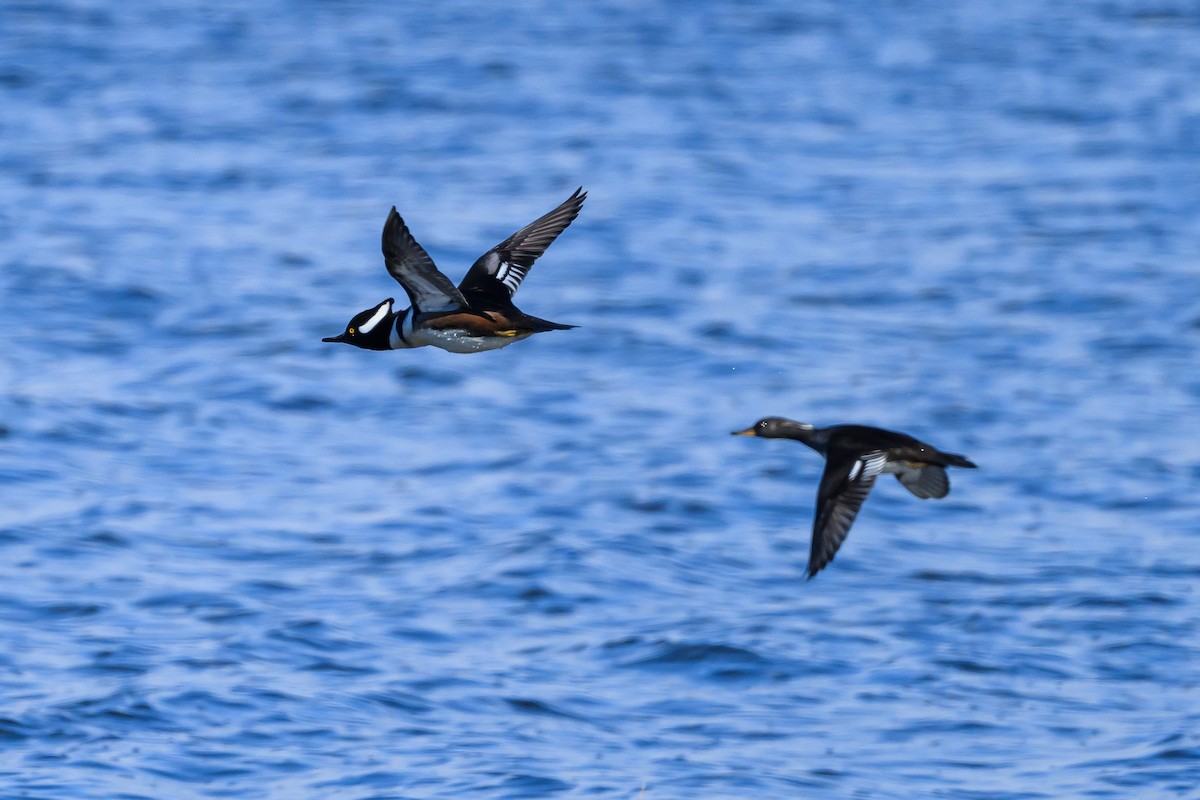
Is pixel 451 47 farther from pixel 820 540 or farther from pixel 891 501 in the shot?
pixel 820 540

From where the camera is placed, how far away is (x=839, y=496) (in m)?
6.79

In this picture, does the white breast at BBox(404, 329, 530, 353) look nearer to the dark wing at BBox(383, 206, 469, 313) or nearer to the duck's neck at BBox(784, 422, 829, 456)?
the dark wing at BBox(383, 206, 469, 313)

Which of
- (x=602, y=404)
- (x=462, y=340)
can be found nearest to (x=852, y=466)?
(x=462, y=340)

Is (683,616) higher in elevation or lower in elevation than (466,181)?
lower

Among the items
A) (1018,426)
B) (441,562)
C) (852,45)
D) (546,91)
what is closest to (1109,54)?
(852,45)

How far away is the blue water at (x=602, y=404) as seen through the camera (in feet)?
39.3

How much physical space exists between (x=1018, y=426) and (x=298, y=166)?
437 inches

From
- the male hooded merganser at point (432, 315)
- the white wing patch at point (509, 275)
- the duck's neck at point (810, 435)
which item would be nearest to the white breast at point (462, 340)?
the male hooded merganser at point (432, 315)

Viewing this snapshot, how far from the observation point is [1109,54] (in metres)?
30.9

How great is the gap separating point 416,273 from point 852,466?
1706 millimetres

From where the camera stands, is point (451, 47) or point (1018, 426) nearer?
point (1018, 426)

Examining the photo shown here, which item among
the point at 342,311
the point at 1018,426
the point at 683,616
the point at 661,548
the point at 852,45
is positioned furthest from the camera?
the point at 852,45

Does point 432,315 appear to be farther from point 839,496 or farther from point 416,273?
point 839,496

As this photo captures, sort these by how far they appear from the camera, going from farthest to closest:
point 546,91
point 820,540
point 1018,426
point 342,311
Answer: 1. point 546,91
2. point 342,311
3. point 1018,426
4. point 820,540
